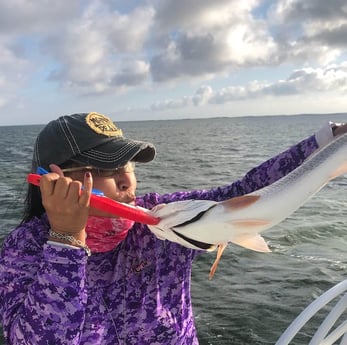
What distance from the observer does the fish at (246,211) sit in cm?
212

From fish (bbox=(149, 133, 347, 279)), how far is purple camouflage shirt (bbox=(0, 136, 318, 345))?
1.56ft

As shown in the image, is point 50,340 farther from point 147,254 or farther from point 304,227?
point 304,227

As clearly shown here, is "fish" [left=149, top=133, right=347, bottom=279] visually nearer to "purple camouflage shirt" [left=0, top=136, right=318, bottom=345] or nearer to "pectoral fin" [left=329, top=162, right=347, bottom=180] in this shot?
"pectoral fin" [left=329, top=162, right=347, bottom=180]

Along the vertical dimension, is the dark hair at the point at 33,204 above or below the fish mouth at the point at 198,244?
above

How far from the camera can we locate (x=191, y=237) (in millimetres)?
2191

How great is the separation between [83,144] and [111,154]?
0.52 ft

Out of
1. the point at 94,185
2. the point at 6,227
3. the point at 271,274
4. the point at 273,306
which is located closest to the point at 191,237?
the point at 94,185

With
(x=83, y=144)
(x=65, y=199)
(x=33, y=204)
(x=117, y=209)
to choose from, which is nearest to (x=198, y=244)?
(x=117, y=209)

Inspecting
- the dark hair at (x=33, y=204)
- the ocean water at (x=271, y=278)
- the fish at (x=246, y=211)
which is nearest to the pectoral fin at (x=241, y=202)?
the fish at (x=246, y=211)

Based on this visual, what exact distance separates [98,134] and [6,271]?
0.87 meters

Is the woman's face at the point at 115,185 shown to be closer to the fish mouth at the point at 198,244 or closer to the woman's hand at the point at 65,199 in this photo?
the woman's hand at the point at 65,199

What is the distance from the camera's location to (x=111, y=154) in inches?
105

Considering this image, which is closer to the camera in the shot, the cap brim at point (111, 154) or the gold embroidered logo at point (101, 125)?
the cap brim at point (111, 154)

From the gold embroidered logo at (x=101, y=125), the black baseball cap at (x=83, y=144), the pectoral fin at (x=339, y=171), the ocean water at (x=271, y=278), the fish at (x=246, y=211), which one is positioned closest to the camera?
the fish at (x=246, y=211)
